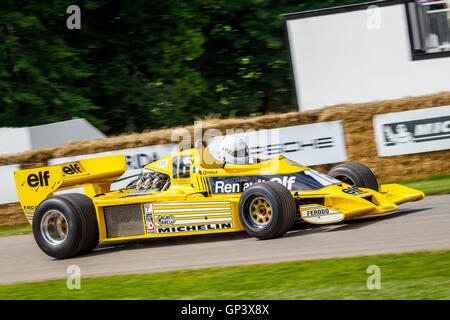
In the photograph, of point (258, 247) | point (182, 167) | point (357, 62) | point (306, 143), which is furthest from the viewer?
point (357, 62)

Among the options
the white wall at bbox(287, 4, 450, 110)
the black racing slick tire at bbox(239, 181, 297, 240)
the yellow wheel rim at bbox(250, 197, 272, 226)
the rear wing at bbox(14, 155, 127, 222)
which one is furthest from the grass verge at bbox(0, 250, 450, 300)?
the white wall at bbox(287, 4, 450, 110)

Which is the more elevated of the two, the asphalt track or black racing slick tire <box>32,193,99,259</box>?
black racing slick tire <box>32,193,99,259</box>

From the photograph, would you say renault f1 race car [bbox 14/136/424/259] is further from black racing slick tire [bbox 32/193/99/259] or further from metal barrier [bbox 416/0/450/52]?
metal barrier [bbox 416/0/450/52]

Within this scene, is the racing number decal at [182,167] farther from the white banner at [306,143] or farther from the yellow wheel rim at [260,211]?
the white banner at [306,143]

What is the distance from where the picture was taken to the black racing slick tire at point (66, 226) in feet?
27.5

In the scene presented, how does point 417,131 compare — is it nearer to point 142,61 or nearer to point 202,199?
point 202,199

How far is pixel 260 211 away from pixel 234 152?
41.6 inches

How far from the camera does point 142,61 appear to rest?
2008cm

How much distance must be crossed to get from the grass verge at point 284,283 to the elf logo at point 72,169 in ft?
7.86

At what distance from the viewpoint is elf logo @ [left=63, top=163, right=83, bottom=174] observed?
9125mm

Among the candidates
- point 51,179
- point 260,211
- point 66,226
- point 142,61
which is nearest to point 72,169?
point 51,179

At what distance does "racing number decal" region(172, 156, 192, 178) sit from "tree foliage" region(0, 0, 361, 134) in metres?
9.61

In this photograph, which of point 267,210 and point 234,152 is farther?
point 234,152

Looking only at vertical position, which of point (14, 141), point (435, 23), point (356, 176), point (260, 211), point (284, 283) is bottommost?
point (284, 283)
